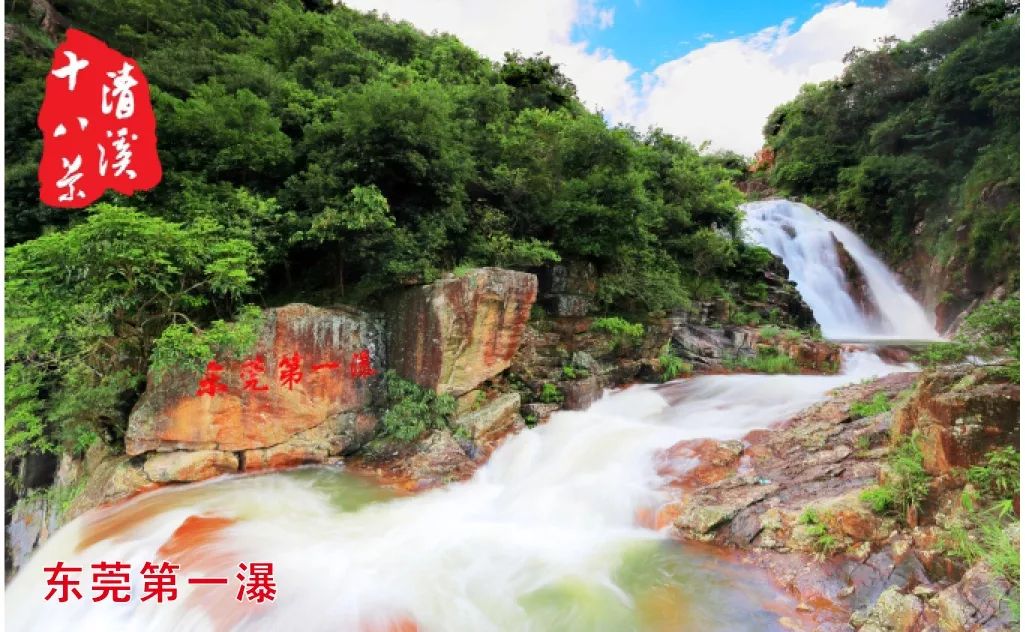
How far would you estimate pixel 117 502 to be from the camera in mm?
5707

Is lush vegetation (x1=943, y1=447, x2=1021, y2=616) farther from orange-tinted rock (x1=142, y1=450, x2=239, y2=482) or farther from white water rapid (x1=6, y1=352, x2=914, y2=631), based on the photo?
orange-tinted rock (x1=142, y1=450, x2=239, y2=482)

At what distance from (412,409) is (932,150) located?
1856 centimetres

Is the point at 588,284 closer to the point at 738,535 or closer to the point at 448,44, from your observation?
the point at 738,535

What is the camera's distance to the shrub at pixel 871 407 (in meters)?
6.06

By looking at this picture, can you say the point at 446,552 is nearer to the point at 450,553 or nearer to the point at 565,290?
the point at 450,553

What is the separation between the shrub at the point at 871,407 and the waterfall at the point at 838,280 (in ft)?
25.7

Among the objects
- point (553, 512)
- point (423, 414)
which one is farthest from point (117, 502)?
point (553, 512)

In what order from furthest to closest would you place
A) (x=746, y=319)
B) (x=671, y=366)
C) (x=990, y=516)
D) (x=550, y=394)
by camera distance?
1. (x=746, y=319)
2. (x=671, y=366)
3. (x=550, y=394)
4. (x=990, y=516)

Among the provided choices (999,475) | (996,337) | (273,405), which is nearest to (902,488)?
(999,475)

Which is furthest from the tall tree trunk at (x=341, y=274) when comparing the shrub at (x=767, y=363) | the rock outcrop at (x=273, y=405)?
the shrub at (x=767, y=363)

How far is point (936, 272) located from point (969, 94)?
577 centimetres

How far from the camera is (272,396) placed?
6.50 m

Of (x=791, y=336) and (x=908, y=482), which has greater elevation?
(x=791, y=336)

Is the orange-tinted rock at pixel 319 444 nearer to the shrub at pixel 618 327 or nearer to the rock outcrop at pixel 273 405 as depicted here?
the rock outcrop at pixel 273 405
